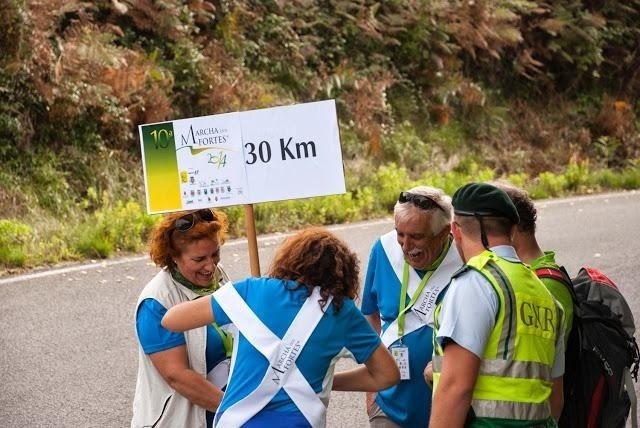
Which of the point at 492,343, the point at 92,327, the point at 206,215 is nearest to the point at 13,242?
the point at 92,327

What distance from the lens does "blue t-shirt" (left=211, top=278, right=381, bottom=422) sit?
11.8 feet

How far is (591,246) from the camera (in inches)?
489

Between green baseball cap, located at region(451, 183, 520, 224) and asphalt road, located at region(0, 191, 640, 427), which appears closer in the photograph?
green baseball cap, located at region(451, 183, 520, 224)

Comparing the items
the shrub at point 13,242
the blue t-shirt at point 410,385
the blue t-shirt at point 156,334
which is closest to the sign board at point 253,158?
the blue t-shirt at point 410,385

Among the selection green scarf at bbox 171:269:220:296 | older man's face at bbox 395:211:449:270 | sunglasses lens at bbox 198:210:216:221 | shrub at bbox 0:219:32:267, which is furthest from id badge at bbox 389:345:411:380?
shrub at bbox 0:219:32:267

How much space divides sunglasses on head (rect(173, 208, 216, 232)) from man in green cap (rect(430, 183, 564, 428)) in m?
Result: 1.23

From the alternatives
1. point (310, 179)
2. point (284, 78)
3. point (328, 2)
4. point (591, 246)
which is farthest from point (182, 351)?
point (328, 2)

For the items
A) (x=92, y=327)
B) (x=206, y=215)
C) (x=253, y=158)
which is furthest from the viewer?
(x=92, y=327)

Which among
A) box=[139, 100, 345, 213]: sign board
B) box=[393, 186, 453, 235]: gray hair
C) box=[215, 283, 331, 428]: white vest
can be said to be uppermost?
box=[139, 100, 345, 213]: sign board

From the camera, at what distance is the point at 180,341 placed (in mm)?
4047

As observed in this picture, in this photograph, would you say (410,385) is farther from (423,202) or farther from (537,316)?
(537,316)

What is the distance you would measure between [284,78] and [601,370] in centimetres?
1443

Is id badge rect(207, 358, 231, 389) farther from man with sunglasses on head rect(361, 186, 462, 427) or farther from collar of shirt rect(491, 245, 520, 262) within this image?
collar of shirt rect(491, 245, 520, 262)

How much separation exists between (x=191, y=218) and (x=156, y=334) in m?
0.56
